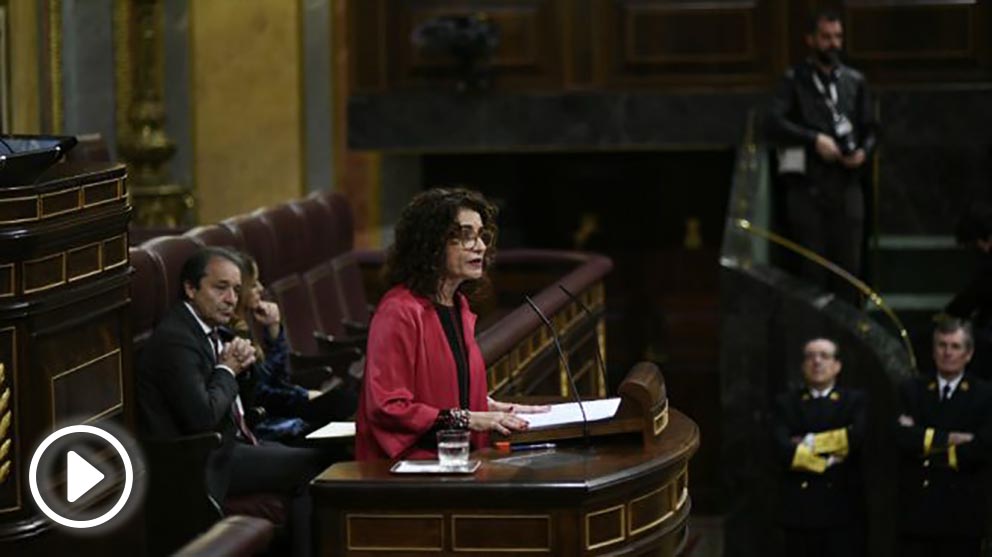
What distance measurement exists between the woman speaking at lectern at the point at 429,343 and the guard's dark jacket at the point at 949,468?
3.27m

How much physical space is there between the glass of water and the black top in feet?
1.25

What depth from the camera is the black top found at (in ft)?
17.7

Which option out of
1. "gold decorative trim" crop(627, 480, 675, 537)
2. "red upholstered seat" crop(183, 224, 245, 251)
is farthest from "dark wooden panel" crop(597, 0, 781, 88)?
"gold decorative trim" crop(627, 480, 675, 537)

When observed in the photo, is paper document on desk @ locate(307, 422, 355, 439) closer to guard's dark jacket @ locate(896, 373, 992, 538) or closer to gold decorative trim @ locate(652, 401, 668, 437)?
gold decorative trim @ locate(652, 401, 668, 437)

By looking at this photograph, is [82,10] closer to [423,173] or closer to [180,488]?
[423,173]

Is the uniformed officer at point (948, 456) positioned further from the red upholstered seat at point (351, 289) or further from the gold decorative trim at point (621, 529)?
Result: the gold decorative trim at point (621, 529)

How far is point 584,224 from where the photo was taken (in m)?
13.2

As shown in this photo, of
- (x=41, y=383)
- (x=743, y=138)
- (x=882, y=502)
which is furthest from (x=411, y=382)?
(x=743, y=138)

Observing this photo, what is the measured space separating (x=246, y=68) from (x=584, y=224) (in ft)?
7.34

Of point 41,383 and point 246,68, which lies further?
point 246,68

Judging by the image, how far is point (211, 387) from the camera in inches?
247

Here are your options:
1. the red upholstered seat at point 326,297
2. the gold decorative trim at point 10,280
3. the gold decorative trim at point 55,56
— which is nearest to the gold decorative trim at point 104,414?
the gold decorative trim at point 10,280

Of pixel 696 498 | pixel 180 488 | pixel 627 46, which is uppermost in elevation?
pixel 627 46
